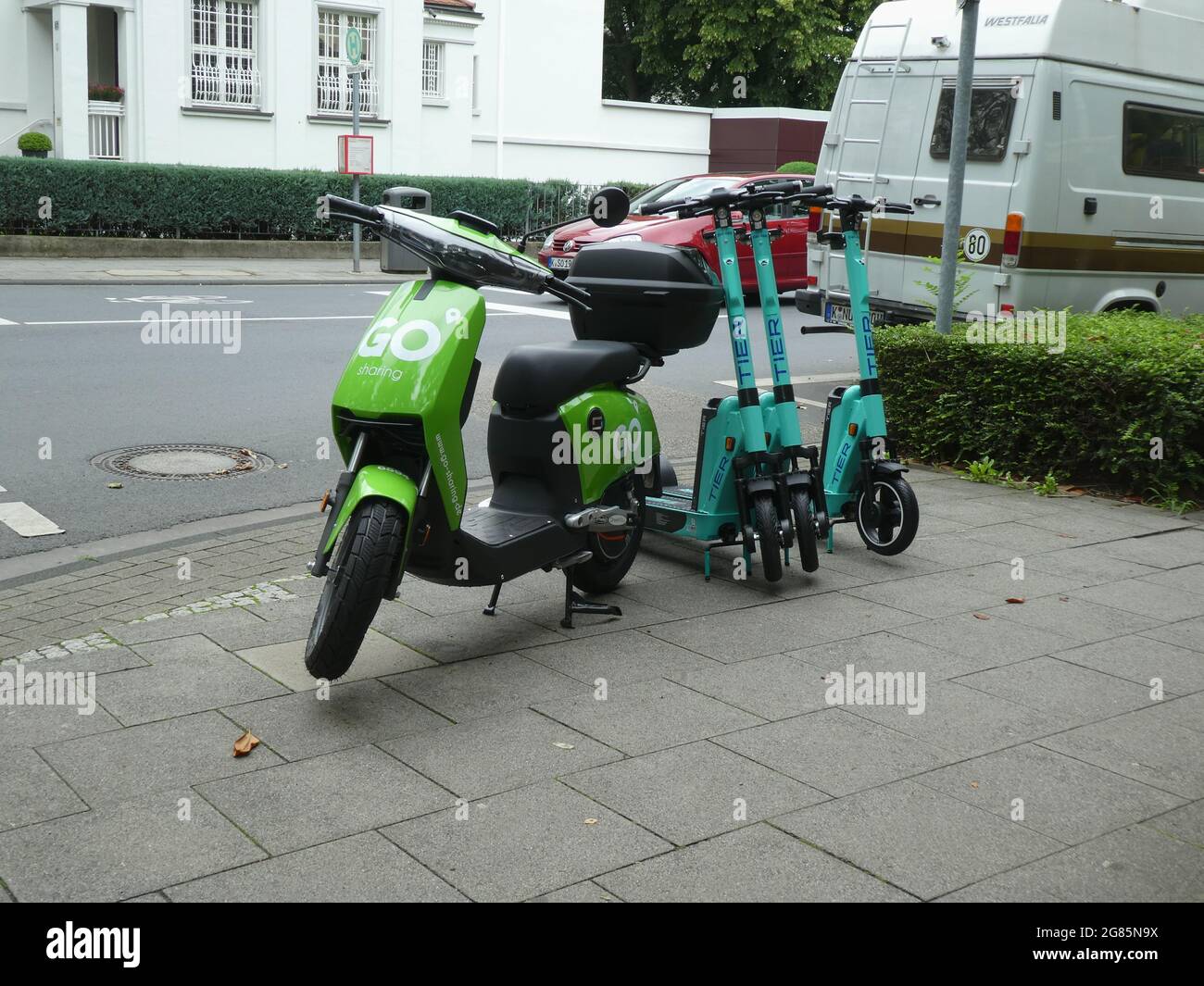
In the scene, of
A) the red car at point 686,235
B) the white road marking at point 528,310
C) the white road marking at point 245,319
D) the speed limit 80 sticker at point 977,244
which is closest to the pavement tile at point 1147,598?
the speed limit 80 sticker at point 977,244

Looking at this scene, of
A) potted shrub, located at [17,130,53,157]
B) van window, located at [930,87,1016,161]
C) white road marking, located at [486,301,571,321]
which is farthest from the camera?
potted shrub, located at [17,130,53,157]

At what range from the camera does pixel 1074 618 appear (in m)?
5.60

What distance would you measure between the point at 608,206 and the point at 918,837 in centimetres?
249

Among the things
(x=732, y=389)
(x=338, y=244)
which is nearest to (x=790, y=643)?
(x=732, y=389)

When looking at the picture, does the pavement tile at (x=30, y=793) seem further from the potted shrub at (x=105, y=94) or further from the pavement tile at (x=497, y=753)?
the potted shrub at (x=105, y=94)

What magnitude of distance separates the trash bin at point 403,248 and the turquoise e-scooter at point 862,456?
2004 millimetres

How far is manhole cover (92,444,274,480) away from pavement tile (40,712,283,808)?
3.86 m

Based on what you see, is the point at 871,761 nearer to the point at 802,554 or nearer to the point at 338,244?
the point at 802,554

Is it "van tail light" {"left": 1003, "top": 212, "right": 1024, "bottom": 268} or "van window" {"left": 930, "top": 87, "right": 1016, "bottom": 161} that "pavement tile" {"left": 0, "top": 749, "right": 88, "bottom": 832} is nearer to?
"van tail light" {"left": 1003, "top": 212, "right": 1024, "bottom": 268}

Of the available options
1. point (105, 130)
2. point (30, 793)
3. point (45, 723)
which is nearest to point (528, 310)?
point (105, 130)

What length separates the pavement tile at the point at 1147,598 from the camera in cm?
570

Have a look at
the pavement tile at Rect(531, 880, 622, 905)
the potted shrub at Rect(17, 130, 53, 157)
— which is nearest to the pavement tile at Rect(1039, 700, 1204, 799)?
the pavement tile at Rect(531, 880, 622, 905)

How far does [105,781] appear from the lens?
3.72 meters

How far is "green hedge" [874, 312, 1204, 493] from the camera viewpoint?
7.65 metres
